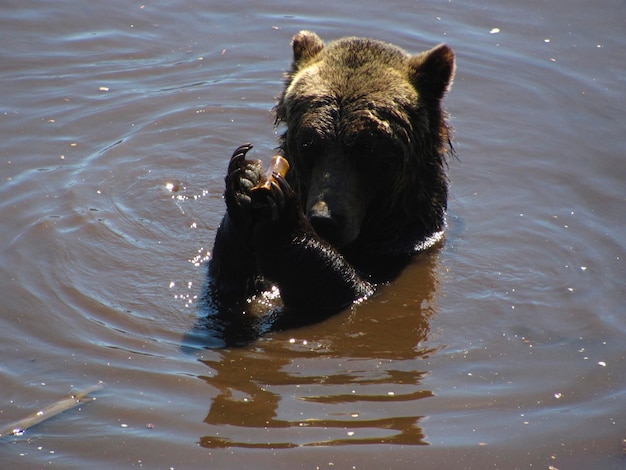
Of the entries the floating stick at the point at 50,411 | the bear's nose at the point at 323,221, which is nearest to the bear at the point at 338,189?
the bear's nose at the point at 323,221

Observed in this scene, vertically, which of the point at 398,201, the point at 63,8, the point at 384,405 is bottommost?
the point at 384,405

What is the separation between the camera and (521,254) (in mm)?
6734

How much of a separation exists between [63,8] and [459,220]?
5.83m

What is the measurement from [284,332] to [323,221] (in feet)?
2.26

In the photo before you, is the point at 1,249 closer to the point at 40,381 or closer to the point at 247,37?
the point at 40,381

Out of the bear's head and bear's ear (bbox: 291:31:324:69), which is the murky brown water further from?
bear's ear (bbox: 291:31:324:69)

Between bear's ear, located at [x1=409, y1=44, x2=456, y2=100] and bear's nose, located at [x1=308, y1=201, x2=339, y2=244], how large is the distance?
126 cm

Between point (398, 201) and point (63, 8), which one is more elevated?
point (63, 8)

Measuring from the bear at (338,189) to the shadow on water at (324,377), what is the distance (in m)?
0.18

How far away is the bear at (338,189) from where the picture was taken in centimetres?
544

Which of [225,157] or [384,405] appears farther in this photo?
[225,157]

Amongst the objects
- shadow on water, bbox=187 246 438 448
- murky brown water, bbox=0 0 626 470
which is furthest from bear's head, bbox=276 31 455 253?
shadow on water, bbox=187 246 438 448

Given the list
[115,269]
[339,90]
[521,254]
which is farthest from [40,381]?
[521,254]

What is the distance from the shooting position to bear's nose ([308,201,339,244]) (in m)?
5.72
